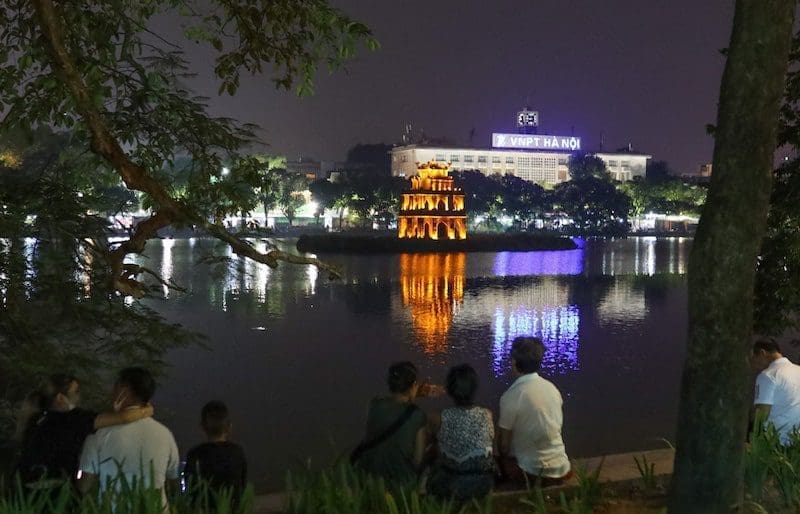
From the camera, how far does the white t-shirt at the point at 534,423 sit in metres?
5.39

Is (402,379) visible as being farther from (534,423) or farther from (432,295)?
(432,295)

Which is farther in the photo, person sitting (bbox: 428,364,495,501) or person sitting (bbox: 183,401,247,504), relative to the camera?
person sitting (bbox: 428,364,495,501)

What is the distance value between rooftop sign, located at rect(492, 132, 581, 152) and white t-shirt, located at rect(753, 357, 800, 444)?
137455 millimetres

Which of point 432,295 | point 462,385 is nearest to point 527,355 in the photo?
point 462,385

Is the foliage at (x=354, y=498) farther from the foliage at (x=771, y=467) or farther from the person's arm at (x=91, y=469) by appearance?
the foliage at (x=771, y=467)

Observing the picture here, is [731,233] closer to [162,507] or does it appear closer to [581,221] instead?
[162,507]

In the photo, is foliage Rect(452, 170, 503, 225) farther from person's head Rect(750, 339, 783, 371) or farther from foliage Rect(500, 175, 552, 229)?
person's head Rect(750, 339, 783, 371)

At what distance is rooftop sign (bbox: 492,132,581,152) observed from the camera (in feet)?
465

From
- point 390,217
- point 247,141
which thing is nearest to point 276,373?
point 247,141

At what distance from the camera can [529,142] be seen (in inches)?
5625

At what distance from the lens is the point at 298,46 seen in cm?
712

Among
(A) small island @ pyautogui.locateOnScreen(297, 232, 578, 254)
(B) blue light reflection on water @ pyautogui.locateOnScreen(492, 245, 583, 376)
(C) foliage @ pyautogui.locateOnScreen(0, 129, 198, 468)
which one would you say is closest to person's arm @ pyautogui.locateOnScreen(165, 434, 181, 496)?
(C) foliage @ pyautogui.locateOnScreen(0, 129, 198, 468)

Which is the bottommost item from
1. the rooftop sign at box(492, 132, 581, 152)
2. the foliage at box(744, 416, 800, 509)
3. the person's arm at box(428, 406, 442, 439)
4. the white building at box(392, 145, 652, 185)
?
the foliage at box(744, 416, 800, 509)

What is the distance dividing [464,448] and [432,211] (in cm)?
6892
